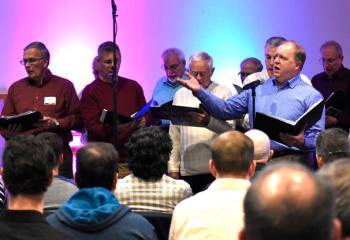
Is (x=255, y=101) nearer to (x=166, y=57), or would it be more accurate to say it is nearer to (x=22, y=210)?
(x=166, y=57)

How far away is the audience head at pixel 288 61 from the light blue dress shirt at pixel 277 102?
5 cm

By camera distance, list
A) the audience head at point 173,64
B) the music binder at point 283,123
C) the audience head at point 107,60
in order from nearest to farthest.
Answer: the music binder at point 283,123 → the audience head at point 107,60 → the audience head at point 173,64

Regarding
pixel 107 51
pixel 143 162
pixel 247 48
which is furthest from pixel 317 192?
pixel 247 48

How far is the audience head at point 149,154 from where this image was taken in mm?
3240

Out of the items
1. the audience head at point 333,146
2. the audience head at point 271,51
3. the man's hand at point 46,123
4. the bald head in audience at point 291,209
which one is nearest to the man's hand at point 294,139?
the audience head at point 333,146

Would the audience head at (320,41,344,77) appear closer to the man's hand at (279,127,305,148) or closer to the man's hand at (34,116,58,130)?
the man's hand at (279,127,305,148)

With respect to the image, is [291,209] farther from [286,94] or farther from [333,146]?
[286,94]

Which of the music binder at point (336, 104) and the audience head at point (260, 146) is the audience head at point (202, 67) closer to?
the music binder at point (336, 104)

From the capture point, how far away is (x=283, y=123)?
3.90 metres

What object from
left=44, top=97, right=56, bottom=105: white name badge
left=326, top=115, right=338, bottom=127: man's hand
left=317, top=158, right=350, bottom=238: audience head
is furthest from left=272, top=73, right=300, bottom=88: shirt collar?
left=317, top=158, right=350, bottom=238: audience head

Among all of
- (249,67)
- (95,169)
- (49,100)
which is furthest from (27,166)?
(249,67)

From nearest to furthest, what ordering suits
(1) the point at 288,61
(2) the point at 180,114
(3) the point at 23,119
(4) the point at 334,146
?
1. (4) the point at 334,146
2. (1) the point at 288,61
3. (2) the point at 180,114
4. (3) the point at 23,119

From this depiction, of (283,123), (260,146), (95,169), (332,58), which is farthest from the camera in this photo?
(332,58)

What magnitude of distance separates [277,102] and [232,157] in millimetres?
1712
